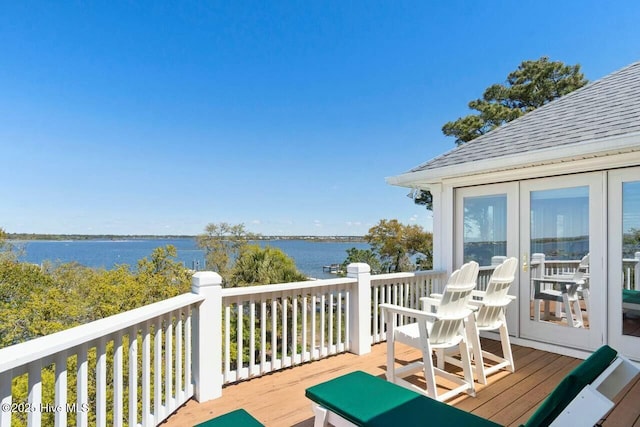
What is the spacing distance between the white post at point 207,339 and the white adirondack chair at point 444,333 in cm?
160

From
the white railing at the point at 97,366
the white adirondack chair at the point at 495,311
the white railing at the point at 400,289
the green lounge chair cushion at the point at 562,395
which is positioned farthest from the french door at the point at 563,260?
the white railing at the point at 97,366

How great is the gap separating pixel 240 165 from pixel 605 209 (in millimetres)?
28269

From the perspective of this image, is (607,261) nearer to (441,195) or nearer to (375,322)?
(441,195)

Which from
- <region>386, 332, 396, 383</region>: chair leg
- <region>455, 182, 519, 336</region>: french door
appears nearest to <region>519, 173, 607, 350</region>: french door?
<region>455, 182, 519, 336</region>: french door

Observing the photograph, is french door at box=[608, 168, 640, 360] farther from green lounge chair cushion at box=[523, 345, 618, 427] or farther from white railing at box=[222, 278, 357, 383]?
green lounge chair cushion at box=[523, 345, 618, 427]

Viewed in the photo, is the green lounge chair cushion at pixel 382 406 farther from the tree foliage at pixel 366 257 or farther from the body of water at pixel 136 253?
the tree foliage at pixel 366 257

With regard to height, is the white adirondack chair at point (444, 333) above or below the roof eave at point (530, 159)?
below

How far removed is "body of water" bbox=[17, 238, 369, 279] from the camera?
22.5 m

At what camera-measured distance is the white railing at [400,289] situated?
14.6 ft

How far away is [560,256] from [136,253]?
163 feet

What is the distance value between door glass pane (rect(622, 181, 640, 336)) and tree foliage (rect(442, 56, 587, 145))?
438 inches

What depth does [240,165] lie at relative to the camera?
29.7 m

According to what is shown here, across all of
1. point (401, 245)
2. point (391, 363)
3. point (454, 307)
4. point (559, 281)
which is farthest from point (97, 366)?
point (401, 245)

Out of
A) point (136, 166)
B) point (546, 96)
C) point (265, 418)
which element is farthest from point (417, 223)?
point (136, 166)
